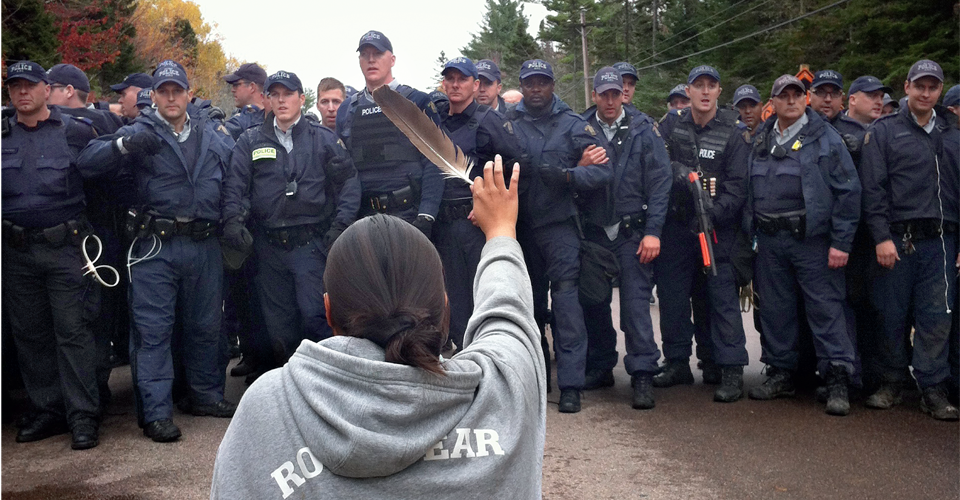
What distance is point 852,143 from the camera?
7.14 m

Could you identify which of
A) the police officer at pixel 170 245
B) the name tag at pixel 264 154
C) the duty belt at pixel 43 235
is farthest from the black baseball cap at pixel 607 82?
the duty belt at pixel 43 235

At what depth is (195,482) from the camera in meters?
5.28

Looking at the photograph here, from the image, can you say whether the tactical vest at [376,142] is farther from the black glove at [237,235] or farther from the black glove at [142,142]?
the black glove at [142,142]

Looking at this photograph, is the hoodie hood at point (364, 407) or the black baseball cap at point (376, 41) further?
the black baseball cap at point (376, 41)

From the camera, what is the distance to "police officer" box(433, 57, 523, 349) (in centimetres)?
698

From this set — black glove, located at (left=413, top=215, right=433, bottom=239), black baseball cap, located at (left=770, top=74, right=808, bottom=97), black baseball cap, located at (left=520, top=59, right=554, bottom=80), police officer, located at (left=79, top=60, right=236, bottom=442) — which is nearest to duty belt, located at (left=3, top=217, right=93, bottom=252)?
police officer, located at (left=79, top=60, right=236, bottom=442)

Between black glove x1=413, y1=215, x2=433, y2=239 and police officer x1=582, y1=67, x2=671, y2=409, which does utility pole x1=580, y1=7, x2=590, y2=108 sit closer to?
police officer x1=582, y1=67, x2=671, y2=409

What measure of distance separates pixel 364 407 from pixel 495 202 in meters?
0.65

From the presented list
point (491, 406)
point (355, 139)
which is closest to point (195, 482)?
point (355, 139)

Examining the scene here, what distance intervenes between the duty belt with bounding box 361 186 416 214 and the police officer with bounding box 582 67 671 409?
1.36m

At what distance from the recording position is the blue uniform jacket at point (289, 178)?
686 cm

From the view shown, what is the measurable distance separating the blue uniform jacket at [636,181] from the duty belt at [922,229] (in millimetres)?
1732

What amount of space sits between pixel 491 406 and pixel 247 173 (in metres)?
5.39

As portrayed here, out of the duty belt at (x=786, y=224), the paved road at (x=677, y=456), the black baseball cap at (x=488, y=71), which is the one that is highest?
the black baseball cap at (x=488, y=71)
